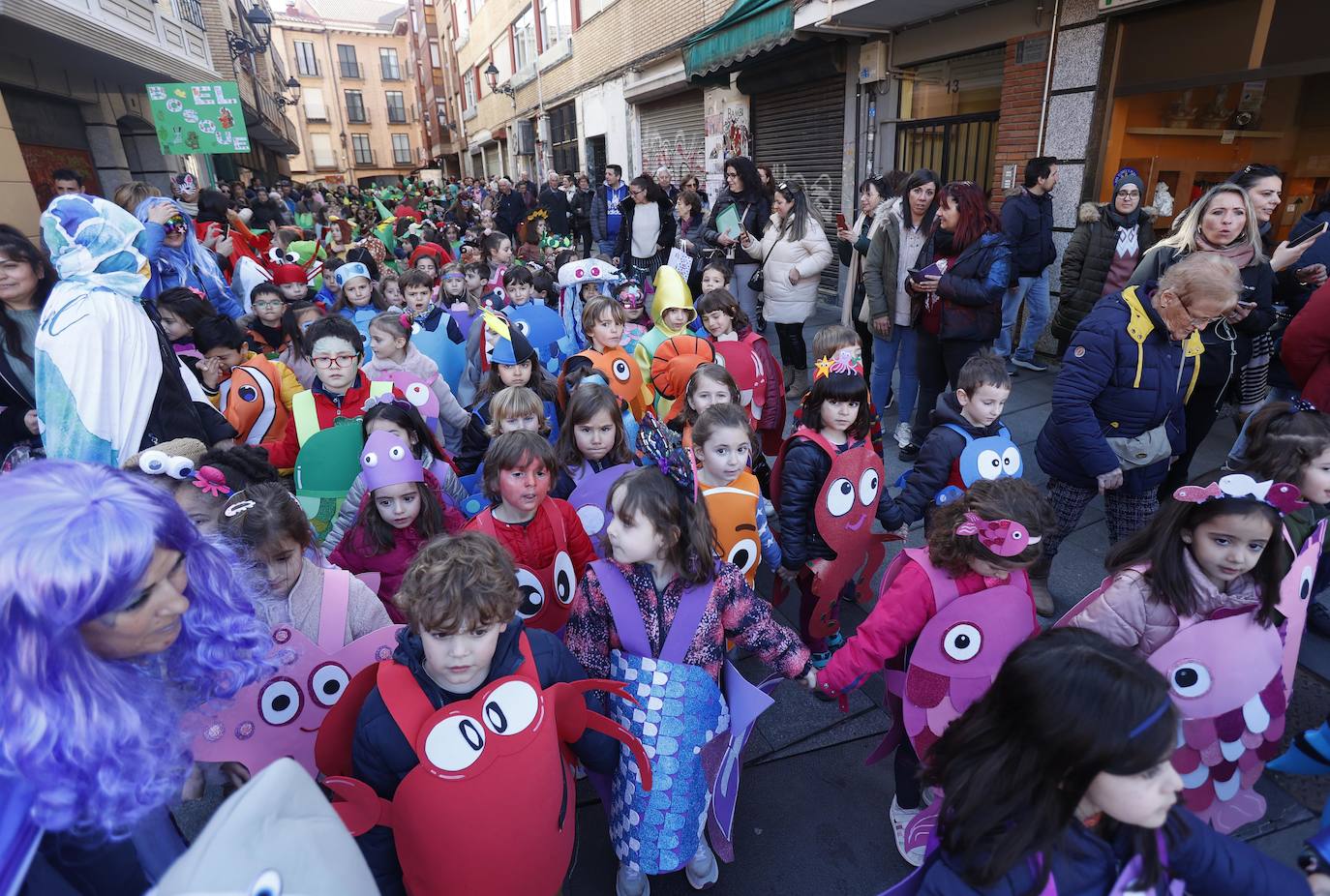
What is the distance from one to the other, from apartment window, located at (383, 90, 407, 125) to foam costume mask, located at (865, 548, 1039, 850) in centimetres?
5890

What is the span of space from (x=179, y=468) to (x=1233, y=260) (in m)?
4.14

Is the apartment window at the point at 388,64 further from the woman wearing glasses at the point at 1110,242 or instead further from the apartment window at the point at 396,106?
the woman wearing glasses at the point at 1110,242

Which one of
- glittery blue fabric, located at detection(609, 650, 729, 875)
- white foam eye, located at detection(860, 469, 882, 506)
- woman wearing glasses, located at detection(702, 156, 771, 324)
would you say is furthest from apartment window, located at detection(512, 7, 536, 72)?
glittery blue fabric, located at detection(609, 650, 729, 875)

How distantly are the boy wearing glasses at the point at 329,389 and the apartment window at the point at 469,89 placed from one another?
34.0 metres

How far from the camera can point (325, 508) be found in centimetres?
289

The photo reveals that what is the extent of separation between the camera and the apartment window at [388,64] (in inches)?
2003

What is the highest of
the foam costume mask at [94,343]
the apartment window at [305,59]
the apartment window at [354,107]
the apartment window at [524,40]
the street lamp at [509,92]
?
the apartment window at [305,59]

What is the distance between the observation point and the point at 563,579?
2434mm

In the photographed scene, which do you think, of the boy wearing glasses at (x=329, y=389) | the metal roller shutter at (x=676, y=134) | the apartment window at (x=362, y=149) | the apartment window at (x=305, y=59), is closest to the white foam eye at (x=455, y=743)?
the boy wearing glasses at (x=329, y=389)

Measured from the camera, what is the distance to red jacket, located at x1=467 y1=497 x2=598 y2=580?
2.47 meters

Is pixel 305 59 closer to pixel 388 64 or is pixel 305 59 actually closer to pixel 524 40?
pixel 388 64

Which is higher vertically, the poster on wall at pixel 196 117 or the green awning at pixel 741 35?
the green awning at pixel 741 35

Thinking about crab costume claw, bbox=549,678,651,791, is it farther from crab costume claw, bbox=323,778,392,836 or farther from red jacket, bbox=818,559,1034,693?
red jacket, bbox=818,559,1034,693

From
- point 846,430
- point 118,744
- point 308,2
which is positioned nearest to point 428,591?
point 118,744
